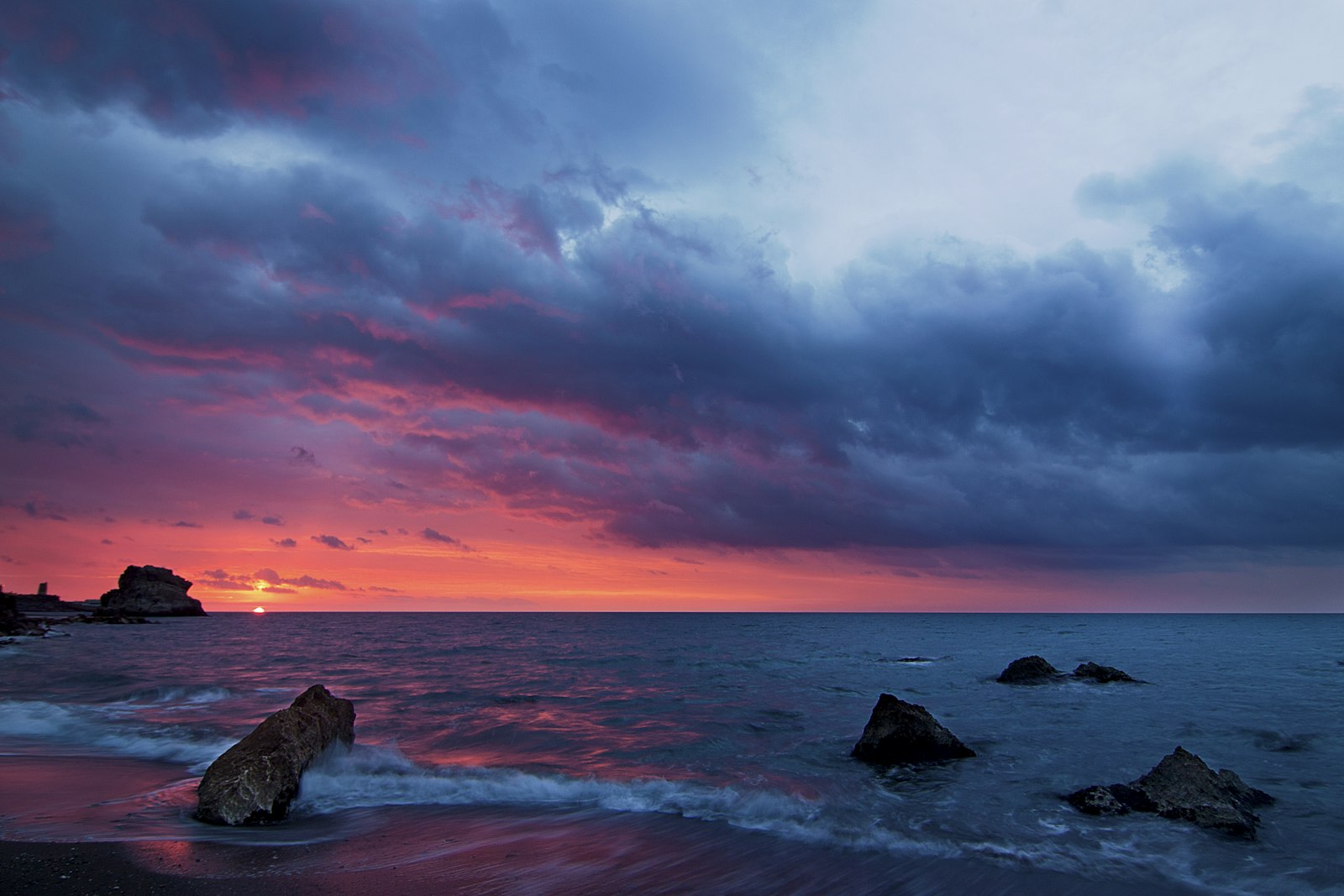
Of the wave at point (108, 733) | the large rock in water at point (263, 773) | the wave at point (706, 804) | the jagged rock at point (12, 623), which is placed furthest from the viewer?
the jagged rock at point (12, 623)

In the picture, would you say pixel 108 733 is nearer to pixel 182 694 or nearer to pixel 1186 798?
pixel 182 694

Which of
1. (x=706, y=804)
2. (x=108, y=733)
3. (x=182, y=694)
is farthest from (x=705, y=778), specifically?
(x=182, y=694)

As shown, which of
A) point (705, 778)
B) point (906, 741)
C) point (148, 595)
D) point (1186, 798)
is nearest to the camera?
point (1186, 798)

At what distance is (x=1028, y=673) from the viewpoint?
35812mm

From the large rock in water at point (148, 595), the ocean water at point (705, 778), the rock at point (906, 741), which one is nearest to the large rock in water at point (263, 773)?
the ocean water at point (705, 778)

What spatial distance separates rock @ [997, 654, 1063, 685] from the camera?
1388 inches

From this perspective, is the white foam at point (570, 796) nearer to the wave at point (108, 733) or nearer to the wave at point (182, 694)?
the wave at point (108, 733)

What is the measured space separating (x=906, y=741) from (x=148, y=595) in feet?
566

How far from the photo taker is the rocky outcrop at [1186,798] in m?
11.8

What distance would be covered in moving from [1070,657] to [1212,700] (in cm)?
3098

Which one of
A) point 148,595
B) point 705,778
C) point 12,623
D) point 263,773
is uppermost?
point 263,773

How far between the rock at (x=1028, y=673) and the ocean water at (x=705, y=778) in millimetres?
2152

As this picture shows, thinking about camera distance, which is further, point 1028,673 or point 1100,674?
point 1028,673

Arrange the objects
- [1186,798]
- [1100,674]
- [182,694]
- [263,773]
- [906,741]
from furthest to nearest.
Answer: [1100,674] < [182,694] < [906,741] < [1186,798] < [263,773]
